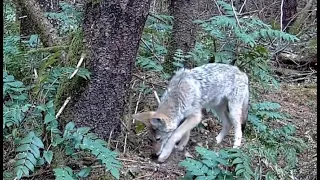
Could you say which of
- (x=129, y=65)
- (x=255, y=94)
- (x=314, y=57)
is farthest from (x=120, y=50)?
(x=314, y=57)

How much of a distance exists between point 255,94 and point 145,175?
284 centimetres

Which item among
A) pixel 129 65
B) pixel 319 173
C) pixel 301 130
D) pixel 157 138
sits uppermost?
pixel 129 65

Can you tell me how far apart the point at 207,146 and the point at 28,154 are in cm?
241

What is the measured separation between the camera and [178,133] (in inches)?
230

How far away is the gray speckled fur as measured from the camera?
5980 mm

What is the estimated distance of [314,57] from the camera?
Answer: 10758 millimetres

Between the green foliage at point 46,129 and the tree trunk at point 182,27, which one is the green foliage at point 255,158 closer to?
the green foliage at point 46,129

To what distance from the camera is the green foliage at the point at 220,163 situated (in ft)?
14.9

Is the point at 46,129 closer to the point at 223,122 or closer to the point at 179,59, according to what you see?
the point at 179,59

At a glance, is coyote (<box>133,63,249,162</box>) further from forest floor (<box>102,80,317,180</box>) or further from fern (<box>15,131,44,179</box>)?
fern (<box>15,131,44,179</box>)

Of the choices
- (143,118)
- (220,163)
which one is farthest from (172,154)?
(220,163)

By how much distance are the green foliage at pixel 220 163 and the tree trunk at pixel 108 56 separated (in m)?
1.06

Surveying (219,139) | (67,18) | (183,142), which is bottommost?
(219,139)

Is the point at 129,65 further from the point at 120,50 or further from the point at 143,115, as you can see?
the point at 143,115
